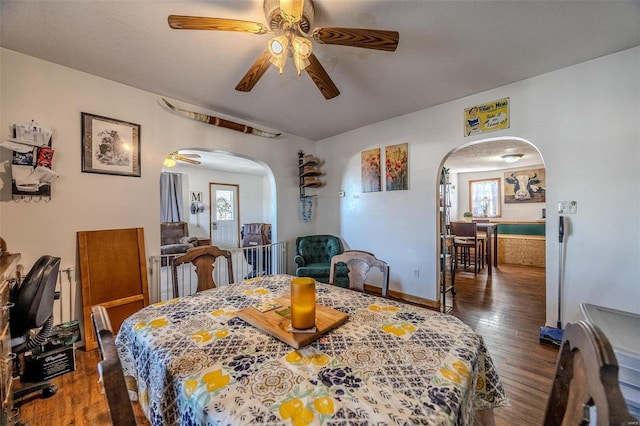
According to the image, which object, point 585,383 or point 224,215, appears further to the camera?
point 224,215

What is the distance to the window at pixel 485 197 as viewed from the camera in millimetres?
6730

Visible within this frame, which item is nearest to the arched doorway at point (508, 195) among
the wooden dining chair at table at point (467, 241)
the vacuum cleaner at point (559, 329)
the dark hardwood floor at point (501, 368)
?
the wooden dining chair at table at point (467, 241)

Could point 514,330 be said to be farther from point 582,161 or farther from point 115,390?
point 115,390

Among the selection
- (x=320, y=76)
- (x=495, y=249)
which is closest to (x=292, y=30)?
(x=320, y=76)

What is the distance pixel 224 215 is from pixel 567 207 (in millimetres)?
7579

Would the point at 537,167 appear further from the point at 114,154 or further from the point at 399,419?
the point at 114,154

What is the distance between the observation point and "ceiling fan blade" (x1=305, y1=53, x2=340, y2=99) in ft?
5.78

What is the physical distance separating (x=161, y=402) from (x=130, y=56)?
2623mm

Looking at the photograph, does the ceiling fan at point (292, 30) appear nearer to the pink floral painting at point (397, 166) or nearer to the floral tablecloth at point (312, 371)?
the floral tablecloth at point (312, 371)

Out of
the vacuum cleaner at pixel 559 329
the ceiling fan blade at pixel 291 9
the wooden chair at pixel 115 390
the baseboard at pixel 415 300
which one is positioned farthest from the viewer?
the baseboard at pixel 415 300

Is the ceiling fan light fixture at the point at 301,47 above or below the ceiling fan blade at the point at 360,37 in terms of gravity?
below

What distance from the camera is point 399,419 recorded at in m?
0.61

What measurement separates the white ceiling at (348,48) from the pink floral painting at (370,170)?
1.06 meters

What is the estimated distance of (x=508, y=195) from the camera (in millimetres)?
6500
